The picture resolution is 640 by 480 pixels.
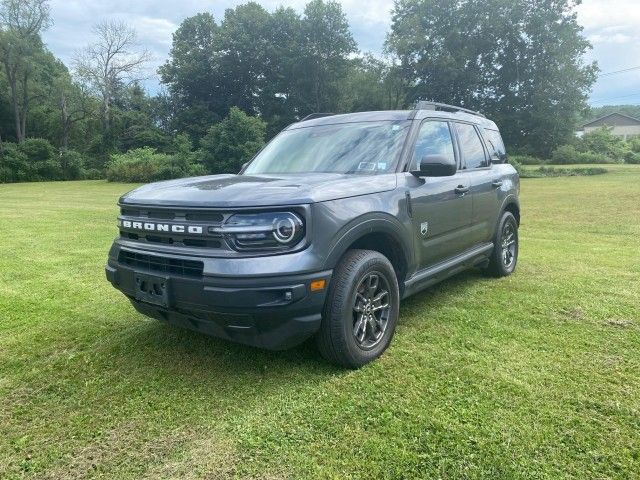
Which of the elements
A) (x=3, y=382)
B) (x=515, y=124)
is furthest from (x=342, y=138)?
(x=515, y=124)

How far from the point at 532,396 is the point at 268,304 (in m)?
1.65

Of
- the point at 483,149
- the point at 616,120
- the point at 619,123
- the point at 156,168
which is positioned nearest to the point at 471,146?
the point at 483,149

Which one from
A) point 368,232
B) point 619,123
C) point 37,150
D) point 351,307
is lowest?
point 351,307

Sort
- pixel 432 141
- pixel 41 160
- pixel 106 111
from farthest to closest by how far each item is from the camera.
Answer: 1. pixel 106 111
2. pixel 41 160
3. pixel 432 141

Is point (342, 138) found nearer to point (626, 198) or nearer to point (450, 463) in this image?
point (450, 463)

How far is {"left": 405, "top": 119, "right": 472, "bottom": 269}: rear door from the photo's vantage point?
3.65m

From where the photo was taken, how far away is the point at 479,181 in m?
4.59

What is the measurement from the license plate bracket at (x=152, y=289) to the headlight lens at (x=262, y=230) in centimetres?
53

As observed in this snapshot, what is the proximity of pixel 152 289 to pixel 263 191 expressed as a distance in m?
0.94

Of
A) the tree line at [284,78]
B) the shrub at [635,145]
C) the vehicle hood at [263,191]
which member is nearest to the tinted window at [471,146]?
the vehicle hood at [263,191]

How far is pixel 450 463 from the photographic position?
2162mm

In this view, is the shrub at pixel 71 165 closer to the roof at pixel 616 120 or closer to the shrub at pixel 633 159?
the shrub at pixel 633 159

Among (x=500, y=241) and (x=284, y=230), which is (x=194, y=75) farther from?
(x=284, y=230)

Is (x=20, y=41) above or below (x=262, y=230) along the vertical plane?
above
